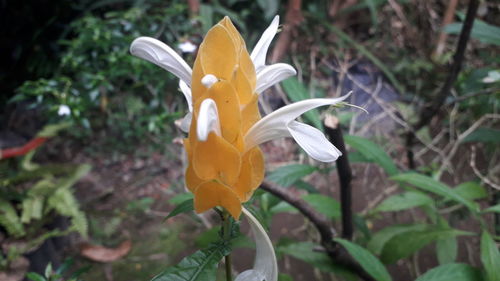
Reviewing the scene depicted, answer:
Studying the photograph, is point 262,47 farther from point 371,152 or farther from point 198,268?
point 371,152

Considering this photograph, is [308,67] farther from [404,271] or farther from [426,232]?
[426,232]

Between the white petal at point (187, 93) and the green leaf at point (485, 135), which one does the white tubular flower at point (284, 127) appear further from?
the green leaf at point (485, 135)

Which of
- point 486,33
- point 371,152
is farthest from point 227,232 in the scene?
point 486,33

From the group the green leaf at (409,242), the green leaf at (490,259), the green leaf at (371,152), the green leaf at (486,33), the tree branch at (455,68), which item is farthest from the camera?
the green leaf at (486,33)

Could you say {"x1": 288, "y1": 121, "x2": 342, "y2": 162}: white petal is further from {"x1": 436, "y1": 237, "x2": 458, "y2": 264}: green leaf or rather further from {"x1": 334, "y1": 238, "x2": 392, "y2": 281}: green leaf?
{"x1": 436, "y1": 237, "x2": 458, "y2": 264}: green leaf

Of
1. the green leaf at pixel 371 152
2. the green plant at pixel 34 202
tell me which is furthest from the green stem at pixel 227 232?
the green plant at pixel 34 202

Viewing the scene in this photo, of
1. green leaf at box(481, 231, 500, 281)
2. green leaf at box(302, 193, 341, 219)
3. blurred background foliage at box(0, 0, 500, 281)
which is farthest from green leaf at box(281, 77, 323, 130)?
green leaf at box(481, 231, 500, 281)
